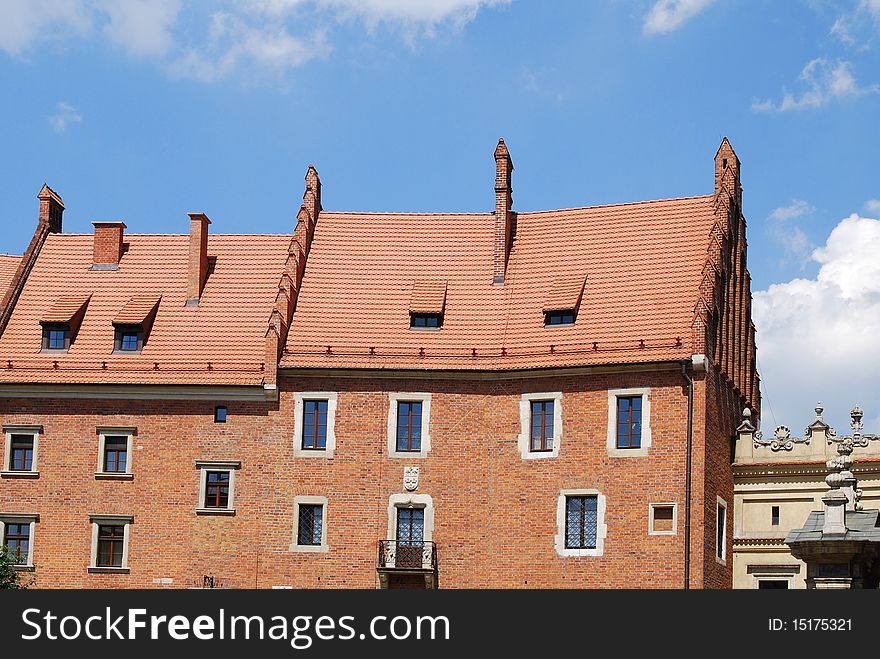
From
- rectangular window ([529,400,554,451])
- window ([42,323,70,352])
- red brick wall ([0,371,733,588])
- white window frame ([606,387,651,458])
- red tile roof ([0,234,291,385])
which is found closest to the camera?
red brick wall ([0,371,733,588])

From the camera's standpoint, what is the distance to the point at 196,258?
60312mm

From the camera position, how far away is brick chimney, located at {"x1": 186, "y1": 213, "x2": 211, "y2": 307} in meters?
60.0

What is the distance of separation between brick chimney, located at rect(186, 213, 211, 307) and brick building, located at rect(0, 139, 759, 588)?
0.64 metres

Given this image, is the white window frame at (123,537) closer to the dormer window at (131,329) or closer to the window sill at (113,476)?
the window sill at (113,476)

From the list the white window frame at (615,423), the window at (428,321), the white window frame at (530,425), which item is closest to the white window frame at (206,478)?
the window at (428,321)

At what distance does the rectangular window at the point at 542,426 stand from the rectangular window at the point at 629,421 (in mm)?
2303

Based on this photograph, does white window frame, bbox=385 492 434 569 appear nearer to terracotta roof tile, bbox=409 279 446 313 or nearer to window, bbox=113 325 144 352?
terracotta roof tile, bbox=409 279 446 313

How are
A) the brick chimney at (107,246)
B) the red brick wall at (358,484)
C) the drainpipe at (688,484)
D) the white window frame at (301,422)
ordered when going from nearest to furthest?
the drainpipe at (688,484) < the red brick wall at (358,484) < the white window frame at (301,422) < the brick chimney at (107,246)

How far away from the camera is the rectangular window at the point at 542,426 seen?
2159 inches

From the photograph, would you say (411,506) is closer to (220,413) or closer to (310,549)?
(310,549)

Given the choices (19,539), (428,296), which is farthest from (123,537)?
(428,296)

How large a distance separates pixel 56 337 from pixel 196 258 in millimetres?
5749

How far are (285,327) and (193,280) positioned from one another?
512 cm

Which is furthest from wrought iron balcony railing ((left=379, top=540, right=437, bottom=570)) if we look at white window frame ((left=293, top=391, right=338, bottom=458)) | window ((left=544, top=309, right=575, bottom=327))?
window ((left=544, top=309, right=575, bottom=327))
